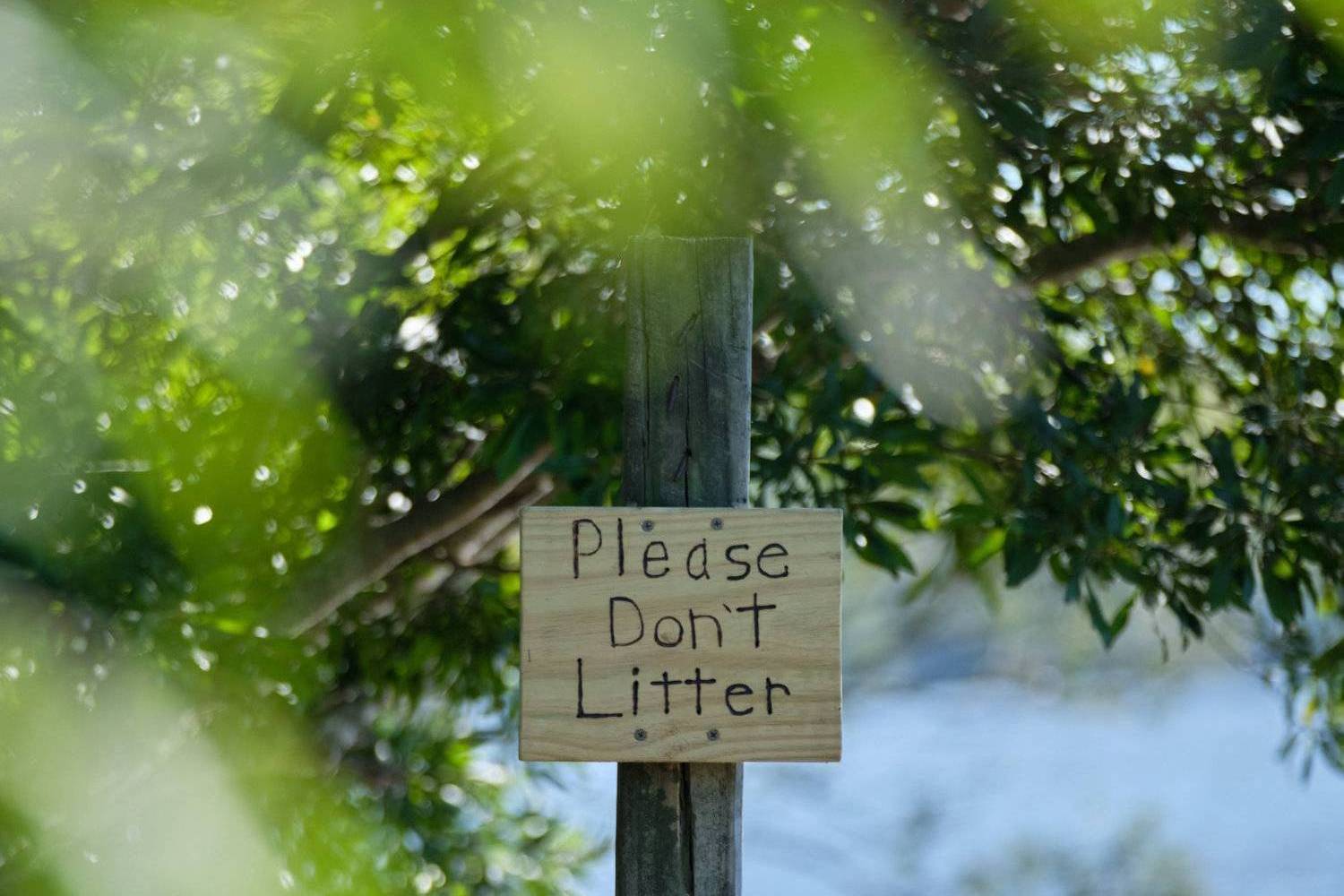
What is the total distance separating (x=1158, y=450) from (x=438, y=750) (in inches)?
72.0

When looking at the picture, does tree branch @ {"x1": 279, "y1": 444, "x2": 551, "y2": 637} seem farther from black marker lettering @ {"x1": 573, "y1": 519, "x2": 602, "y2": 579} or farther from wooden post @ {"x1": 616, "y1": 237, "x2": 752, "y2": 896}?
black marker lettering @ {"x1": 573, "y1": 519, "x2": 602, "y2": 579}

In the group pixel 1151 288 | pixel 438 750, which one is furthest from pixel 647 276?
pixel 438 750

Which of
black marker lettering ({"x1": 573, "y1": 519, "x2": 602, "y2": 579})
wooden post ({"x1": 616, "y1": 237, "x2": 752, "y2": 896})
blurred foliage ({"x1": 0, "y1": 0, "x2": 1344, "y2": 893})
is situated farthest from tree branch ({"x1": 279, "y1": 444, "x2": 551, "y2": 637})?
black marker lettering ({"x1": 573, "y1": 519, "x2": 602, "y2": 579})

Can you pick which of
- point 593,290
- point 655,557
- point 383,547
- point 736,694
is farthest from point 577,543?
point 383,547

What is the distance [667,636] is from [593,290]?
1.21m

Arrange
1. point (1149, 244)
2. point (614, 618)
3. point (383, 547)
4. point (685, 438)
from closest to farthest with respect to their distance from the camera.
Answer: point (614, 618), point (685, 438), point (1149, 244), point (383, 547)

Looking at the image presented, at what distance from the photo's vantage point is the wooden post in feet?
4.23

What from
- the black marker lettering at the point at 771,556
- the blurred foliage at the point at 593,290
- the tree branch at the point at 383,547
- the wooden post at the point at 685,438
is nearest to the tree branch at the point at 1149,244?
the blurred foliage at the point at 593,290

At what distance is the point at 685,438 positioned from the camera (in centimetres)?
132

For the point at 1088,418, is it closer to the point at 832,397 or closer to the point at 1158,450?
the point at 1158,450

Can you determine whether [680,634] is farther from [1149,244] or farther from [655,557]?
[1149,244]

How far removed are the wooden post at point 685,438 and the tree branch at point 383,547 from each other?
130 centimetres

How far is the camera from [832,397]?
2.10 meters

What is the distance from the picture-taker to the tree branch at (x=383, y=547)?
265 centimetres
